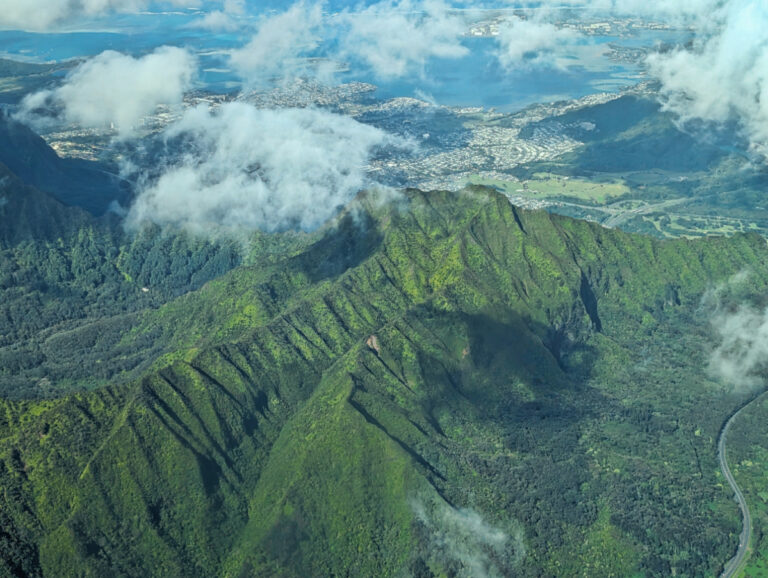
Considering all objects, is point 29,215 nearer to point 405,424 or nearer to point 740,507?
point 405,424

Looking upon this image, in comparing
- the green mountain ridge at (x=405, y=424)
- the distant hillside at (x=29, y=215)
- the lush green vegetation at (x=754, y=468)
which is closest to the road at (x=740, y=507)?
the lush green vegetation at (x=754, y=468)

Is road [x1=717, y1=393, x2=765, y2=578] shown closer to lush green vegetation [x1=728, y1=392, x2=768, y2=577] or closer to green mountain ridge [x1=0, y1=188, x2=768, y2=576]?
lush green vegetation [x1=728, y1=392, x2=768, y2=577]

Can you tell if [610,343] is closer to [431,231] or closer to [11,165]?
[431,231]

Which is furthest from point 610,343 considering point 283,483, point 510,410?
point 283,483

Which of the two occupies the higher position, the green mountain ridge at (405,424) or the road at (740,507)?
the green mountain ridge at (405,424)

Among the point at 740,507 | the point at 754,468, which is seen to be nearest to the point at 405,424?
the point at 740,507

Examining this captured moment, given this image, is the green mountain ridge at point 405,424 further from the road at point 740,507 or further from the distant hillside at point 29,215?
the distant hillside at point 29,215

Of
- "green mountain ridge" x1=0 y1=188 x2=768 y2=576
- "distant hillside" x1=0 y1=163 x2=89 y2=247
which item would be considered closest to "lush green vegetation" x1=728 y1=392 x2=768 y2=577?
"green mountain ridge" x1=0 y1=188 x2=768 y2=576
